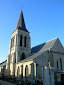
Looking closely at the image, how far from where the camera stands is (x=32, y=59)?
85.3ft

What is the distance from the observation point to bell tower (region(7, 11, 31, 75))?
3391cm

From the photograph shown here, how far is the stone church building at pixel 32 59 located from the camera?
23520 mm

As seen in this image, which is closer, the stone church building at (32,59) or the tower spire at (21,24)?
the stone church building at (32,59)

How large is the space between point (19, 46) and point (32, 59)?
9860 millimetres

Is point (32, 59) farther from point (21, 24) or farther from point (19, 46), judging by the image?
point (21, 24)

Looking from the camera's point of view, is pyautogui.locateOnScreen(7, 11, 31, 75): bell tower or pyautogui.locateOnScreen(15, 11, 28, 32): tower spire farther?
pyautogui.locateOnScreen(15, 11, 28, 32): tower spire

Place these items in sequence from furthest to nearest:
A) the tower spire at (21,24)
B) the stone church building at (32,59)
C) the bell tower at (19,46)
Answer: the tower spire at (21,24)
the bell tower at (19,46)
the stone church building at (32,59)

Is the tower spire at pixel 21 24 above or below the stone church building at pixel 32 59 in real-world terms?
above

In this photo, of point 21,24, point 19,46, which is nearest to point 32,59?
point 19,46

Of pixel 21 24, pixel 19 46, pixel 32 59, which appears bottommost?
pixel 32 59

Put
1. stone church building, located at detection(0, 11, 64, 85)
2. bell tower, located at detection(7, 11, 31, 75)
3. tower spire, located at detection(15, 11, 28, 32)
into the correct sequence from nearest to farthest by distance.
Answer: stone church building, located at detection(0, 11, 64, 85), bell tower, located at detection(7, 11, 31, 75), tower spire, located at detection(15, 11, 28, 32)

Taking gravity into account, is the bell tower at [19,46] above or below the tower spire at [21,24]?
below

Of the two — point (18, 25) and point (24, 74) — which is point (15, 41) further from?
point (24, 74)

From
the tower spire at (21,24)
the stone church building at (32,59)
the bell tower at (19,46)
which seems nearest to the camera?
the stone church building at (32,59)
